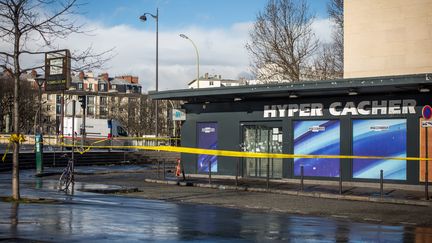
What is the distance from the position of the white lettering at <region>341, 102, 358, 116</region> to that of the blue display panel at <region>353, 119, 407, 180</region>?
0.39 m

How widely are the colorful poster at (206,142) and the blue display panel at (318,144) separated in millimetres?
4338

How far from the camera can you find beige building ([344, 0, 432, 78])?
80.6 feet

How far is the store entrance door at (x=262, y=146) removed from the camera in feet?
82.9

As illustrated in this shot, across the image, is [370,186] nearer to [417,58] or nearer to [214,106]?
[417,58]

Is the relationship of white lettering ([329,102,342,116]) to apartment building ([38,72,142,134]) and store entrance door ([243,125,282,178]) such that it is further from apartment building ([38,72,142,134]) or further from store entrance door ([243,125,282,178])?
apartment building ([38,72,142,134])

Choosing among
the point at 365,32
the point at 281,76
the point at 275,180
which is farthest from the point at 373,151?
the point at 281,76

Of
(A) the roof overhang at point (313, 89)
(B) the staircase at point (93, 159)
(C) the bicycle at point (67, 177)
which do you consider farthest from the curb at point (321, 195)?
(B) the staircase at point (93, 159)

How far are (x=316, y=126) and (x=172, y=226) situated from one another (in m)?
13.5

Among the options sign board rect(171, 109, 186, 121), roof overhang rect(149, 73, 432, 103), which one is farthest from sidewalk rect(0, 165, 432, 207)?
roof overhang rect(149, 73, 432, 103)

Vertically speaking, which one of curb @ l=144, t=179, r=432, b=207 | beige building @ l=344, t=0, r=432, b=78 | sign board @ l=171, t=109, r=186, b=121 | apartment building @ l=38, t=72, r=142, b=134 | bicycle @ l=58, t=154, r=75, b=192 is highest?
apartment building @ l=38, t=72, r=142, b=134

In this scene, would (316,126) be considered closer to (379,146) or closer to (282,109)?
(282,109)

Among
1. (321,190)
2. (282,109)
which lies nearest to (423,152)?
(321,190)

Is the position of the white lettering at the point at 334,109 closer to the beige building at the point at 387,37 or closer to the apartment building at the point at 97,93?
the beige building at the point at 387,37

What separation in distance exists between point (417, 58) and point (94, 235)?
18.4 meters
